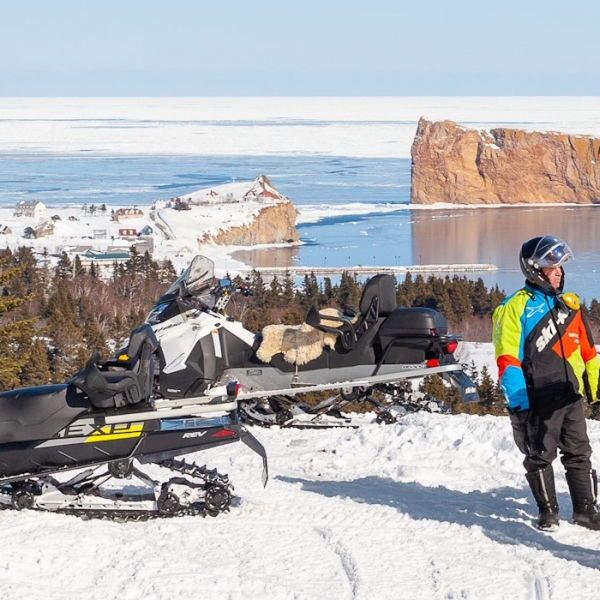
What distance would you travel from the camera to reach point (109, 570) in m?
3.91

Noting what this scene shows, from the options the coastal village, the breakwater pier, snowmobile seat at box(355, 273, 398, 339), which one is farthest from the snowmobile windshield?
the coastal village

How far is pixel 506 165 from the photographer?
425 ft

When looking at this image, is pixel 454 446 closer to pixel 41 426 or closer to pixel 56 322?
pixel 41 426

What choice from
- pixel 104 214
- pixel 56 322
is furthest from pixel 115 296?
pixel 104 214

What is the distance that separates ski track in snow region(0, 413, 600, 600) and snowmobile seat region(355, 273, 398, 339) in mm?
2335

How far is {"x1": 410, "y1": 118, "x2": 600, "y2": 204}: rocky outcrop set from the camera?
12775cm

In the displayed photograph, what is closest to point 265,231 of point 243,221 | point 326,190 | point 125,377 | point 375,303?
point 243,221

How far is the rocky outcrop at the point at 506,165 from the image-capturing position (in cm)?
12775

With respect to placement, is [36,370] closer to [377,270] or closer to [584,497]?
[584,497]

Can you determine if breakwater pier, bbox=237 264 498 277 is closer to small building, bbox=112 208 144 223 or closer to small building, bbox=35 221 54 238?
small building, bbox=35 221 54 238

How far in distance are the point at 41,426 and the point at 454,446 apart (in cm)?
264

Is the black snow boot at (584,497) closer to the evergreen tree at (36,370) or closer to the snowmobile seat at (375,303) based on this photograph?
the snowmobile seat at (375,303)

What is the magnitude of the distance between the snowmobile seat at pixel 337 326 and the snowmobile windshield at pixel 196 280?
0.83 metres

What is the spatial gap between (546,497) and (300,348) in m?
3.65
